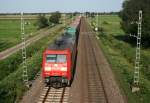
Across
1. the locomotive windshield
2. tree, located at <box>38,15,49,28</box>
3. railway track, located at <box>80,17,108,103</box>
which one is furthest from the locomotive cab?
tree, located at <box>38,15,49,28</box>

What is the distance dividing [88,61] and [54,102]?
18433mm

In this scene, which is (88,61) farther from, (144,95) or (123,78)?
(144,95)

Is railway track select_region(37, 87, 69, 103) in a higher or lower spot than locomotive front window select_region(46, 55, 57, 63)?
lower

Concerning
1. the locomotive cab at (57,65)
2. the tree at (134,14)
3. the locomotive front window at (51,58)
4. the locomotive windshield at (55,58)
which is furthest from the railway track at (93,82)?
the tree at (134,14)

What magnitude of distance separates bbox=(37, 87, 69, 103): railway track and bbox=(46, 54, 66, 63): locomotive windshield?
243 cm

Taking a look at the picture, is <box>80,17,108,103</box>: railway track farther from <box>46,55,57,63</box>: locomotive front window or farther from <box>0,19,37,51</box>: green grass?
<box>0,19,37,51</box>: green grass

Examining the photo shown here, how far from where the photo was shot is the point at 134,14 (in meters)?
62.4

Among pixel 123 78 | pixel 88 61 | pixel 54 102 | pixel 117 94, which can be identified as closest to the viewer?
pixel 54 102

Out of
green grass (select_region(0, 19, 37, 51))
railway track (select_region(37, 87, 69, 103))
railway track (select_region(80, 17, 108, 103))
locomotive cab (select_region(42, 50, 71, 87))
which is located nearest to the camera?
railway track (select_region(37, 87, 69, 103))

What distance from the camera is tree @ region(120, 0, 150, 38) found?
2270 inches

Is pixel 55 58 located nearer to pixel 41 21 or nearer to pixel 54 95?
Result: pixel 54 95

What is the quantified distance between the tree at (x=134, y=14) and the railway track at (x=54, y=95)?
35.0 m

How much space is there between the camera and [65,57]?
25.5 metres

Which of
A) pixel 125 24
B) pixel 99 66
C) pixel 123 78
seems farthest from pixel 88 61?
pixel 125 24
